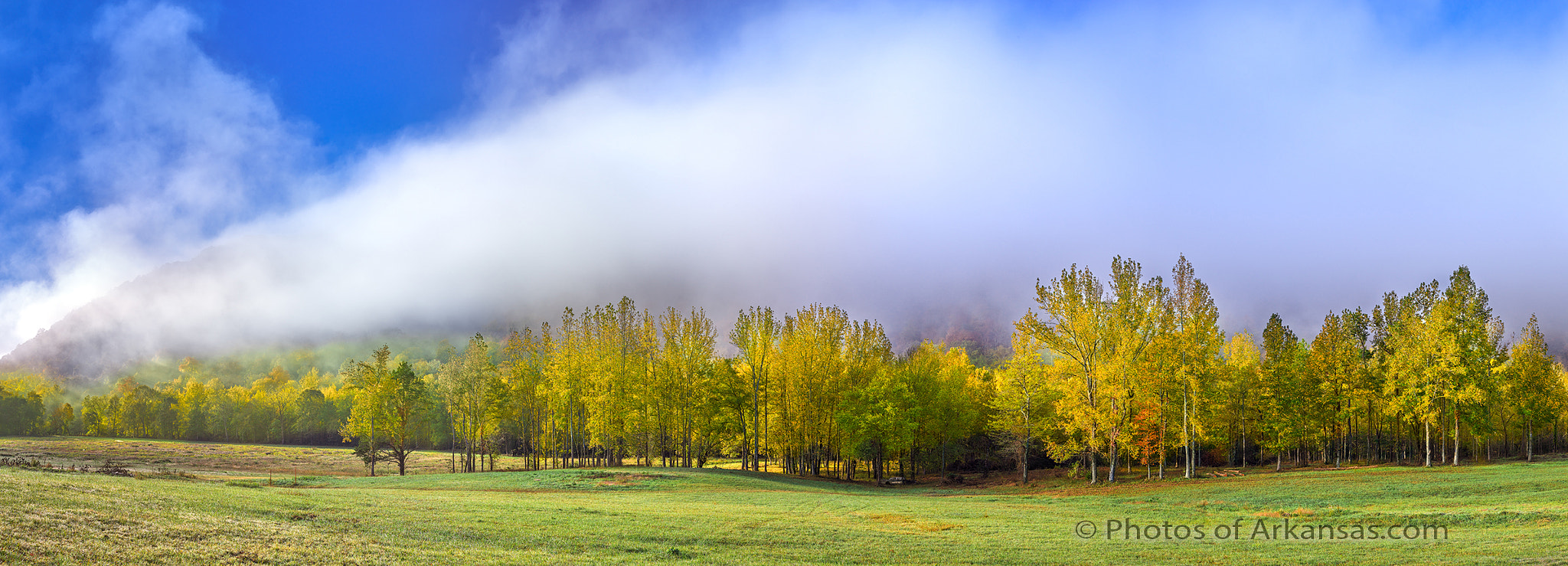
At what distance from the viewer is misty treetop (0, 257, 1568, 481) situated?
50.1 meters

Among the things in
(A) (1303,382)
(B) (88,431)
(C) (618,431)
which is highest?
(A) (1303,382)

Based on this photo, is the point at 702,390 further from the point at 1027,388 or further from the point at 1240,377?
the point at 1240,377

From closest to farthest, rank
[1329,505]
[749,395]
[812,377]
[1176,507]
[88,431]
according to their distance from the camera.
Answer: [1329,505]
[1176,507]
[812,377]
[749,395]
[88,431]

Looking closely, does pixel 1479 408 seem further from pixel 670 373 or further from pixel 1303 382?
pixel 670 373

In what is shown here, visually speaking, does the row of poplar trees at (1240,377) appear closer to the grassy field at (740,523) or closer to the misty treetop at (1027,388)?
the misty treetop at (1027,388)

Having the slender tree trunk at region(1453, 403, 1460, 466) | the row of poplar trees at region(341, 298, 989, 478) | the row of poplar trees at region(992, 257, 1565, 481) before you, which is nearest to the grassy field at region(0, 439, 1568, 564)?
the row of poplar trees at region(992, 257, 1565, 481)

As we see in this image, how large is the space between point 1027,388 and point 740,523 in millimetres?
38796

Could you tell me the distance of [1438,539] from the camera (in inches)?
812

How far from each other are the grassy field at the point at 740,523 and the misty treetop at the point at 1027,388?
12948 millimetres

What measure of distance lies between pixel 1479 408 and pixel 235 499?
83.9 metres

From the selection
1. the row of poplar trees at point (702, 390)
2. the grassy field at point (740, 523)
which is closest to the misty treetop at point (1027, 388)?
the row of poplar trees at point (702, 390)

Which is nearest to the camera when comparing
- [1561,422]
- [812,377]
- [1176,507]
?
[1176,507]

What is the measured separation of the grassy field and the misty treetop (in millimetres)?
12948

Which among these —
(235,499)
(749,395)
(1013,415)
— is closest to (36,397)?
(749,395)
